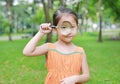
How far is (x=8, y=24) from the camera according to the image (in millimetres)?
37938

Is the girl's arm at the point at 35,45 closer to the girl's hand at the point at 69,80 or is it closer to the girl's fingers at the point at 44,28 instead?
the girl's fingers at the point at 44,28

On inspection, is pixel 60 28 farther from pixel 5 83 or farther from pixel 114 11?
pixel 114 11

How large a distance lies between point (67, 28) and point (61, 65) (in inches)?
13.2

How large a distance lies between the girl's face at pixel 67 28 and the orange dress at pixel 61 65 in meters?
0.14

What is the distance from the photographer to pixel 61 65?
3.02 m

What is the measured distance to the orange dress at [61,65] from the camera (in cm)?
302

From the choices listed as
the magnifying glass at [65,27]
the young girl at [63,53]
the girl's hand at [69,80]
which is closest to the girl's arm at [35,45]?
the young girl at [63,53]

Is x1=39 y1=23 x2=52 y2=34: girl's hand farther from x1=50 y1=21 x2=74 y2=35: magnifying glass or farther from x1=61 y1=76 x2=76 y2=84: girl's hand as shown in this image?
x1=61 y1=76 x2=76 y2=84: girl's hand

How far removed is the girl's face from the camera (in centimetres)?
310

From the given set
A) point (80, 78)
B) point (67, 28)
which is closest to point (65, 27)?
point (67, 28)

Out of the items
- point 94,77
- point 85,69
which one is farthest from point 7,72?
point 85,69

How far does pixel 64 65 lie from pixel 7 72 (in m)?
6.87

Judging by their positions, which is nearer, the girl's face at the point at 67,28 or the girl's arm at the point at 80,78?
the girl's arm at the point at 80,78

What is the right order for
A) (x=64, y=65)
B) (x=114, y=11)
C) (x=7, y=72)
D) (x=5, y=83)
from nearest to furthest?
(x=64, y=65)
(x=5, y=83)
(x=7, y=72)
(x=114, y=11)
